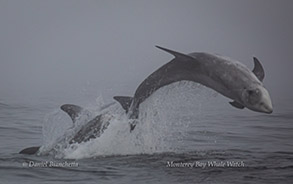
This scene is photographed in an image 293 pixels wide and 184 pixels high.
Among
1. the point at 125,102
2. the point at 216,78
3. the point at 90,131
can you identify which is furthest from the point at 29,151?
the point at 216,78

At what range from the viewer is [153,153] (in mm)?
12094

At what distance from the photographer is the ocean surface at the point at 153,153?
9.85 m

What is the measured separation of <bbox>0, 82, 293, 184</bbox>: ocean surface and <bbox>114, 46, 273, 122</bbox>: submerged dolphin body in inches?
12.3

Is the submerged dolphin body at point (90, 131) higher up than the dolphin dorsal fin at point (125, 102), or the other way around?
the dolphin dorsal fin at point (125, 102)

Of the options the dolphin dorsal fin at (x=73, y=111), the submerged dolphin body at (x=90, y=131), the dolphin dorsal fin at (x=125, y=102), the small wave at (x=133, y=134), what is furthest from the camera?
the dolphin dorsal fin at (x=73, y=111)

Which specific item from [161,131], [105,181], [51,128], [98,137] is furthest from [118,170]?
[51,128]

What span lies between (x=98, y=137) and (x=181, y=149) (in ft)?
6.58

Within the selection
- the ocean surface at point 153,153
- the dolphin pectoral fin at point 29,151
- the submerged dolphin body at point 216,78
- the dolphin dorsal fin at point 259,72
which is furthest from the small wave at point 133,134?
the dolphin dorsal fin at point 259,72

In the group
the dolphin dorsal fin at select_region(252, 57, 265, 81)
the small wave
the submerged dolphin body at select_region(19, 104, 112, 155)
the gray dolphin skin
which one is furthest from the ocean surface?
the dolphin dorsal fin at select_region(252, 57, 265, 81)

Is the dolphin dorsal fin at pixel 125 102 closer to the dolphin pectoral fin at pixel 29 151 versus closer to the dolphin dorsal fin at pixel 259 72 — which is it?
the dolphin pectoral fin at pixel 29 151

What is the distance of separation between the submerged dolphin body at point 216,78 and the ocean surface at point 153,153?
314 mm

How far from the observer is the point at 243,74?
29.3 feet

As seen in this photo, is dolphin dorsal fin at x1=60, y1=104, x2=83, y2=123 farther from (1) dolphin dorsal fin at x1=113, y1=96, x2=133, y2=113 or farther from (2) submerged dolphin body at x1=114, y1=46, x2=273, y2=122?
(2) submerged dolphin body at x1=114, y1=46, x2=273, y2=122

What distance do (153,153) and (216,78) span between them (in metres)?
3.12
